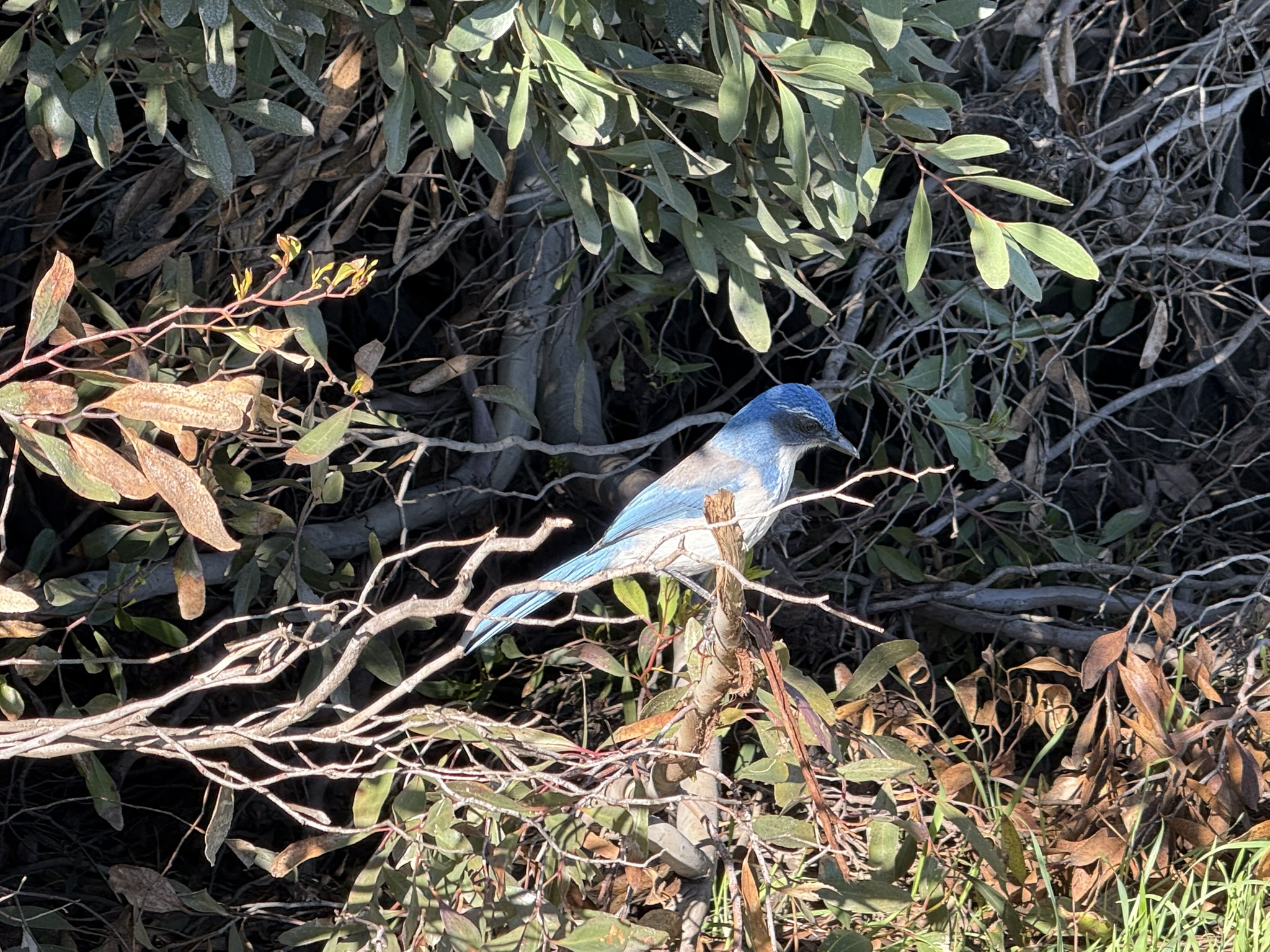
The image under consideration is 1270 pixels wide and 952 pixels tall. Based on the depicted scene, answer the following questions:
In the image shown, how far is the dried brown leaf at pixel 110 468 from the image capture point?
72.1 inches

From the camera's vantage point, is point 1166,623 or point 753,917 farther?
point 1166,623

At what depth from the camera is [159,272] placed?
11.7 ft

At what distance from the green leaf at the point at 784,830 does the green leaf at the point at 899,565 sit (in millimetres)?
1567

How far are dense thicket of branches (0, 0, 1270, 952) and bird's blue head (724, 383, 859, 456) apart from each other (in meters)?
0.19

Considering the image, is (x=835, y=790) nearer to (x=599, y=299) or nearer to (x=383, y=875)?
(x=383, y=875)

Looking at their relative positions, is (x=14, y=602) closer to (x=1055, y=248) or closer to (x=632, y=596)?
(x=632, y=596)

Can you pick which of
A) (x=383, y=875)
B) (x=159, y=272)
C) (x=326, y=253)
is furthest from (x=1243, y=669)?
(x=159, y=272)

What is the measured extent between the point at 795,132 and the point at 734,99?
0.44 feet

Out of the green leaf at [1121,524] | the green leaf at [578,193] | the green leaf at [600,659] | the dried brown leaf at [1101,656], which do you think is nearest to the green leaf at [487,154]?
the green leaf at [578,193]

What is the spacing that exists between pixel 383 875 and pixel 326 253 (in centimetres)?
164

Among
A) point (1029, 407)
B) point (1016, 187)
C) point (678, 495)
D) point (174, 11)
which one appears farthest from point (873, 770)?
point (174, 11)

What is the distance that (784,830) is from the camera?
2.75 m

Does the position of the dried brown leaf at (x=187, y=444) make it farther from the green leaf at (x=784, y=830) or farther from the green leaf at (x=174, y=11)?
the green leaf at (x=784, y=830)

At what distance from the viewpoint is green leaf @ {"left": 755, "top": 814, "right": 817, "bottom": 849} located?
274cm
